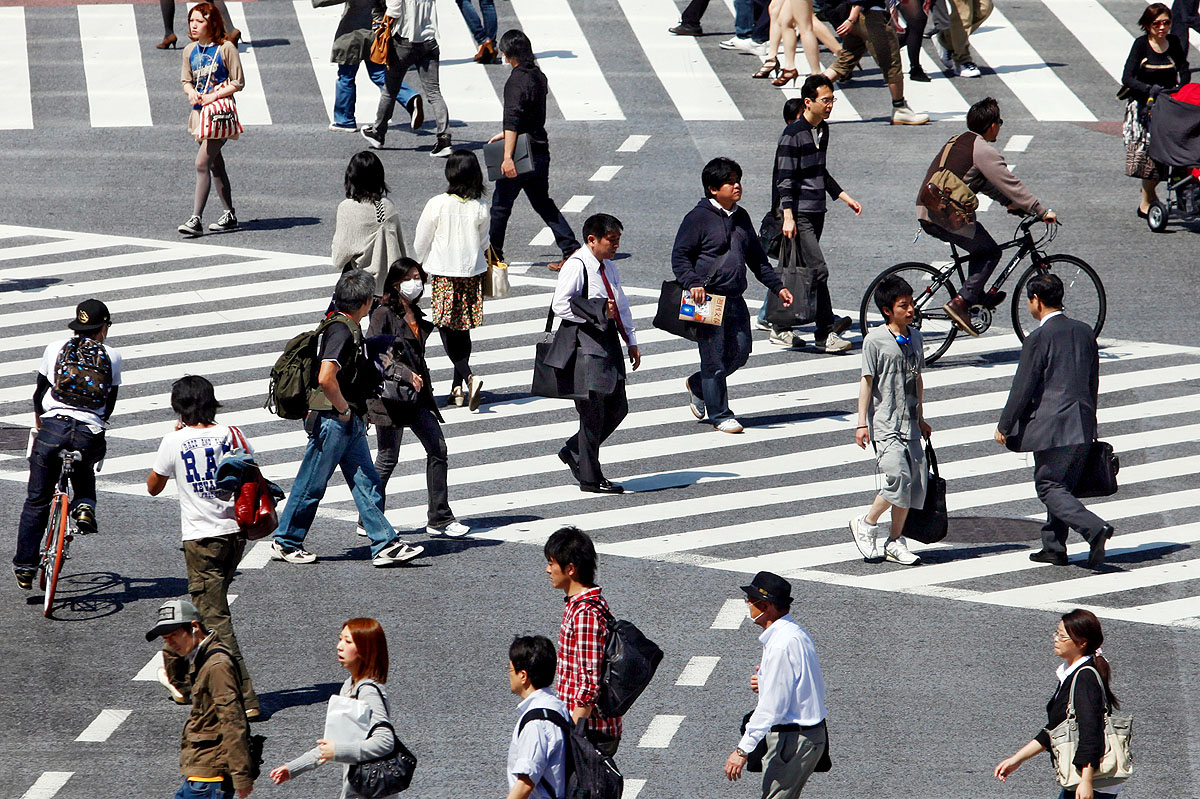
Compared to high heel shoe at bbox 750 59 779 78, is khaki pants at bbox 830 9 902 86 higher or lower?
higher

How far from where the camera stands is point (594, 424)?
12258 millimetres

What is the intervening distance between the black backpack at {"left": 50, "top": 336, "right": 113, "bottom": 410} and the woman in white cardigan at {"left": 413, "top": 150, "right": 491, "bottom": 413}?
359 centimetres

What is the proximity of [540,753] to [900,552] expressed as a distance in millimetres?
5129

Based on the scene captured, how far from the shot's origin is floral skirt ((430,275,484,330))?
44.7 feet

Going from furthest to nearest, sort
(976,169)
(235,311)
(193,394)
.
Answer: (235,311)
(976,169)
(193,394)

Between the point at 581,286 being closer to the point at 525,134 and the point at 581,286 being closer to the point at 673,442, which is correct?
the point at 673,442

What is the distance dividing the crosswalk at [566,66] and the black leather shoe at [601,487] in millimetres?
9828

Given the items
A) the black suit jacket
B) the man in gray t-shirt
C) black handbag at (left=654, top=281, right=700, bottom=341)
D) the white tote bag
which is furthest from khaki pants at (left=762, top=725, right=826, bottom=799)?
black handbag at (left=654, top=281, right=700, bottom=341)

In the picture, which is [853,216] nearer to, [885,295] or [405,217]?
[405,217]

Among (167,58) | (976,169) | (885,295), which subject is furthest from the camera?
(167,58)

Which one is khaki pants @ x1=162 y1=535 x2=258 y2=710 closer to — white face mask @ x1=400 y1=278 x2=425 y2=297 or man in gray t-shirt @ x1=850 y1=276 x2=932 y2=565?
white face mask @ x1=400 y1=278 x2=425 y2=297

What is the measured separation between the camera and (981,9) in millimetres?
23531

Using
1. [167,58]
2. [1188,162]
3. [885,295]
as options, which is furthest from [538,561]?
[167,58]

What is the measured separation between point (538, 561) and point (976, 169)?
5.70m
